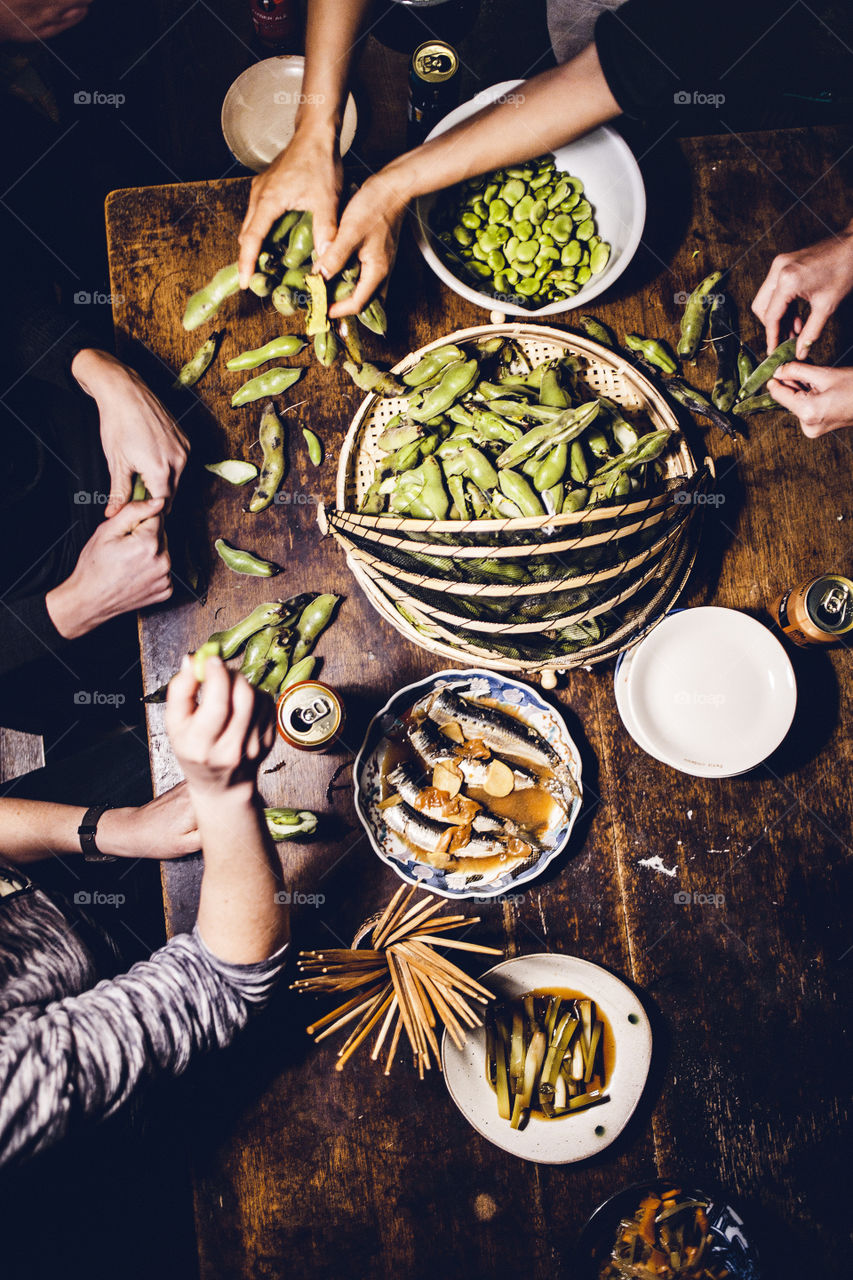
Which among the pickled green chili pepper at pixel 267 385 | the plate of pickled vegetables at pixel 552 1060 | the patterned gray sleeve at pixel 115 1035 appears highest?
the pickled green chili pepper at pixel 267 385

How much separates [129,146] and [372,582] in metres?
2.63

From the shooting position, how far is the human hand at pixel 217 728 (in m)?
1.33

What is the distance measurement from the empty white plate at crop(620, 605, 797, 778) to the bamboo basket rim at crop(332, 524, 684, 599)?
0.39 meters

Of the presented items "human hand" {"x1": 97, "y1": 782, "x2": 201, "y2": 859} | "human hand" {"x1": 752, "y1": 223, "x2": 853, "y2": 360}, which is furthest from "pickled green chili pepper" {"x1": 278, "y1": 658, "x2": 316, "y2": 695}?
"human hand" {"x1": 752, "y1": 223, "x2": 853, "y2": 360}

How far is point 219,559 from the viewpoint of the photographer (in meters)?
2.13

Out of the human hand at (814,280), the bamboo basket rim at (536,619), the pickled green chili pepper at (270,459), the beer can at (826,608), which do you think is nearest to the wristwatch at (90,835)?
the pickled green chili pepper at (270,459)

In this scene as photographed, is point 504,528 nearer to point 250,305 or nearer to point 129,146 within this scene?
point 250,305

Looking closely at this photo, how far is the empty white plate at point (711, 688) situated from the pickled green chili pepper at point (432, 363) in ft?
3.10

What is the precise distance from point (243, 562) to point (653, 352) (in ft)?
4.54

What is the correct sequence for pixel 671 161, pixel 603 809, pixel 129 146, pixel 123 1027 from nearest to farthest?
pixel 123 1027 → pixel 603 809 → pixel 671 161 → pixel 129 146

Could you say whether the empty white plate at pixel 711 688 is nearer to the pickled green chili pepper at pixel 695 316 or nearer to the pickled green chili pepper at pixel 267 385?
the pickled green chili pepper at pixel 695 316

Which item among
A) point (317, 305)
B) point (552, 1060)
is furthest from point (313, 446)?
point (552, 1060)

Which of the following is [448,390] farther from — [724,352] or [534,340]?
[724,352]

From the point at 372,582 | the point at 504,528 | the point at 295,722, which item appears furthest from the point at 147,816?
the point at 504,528
